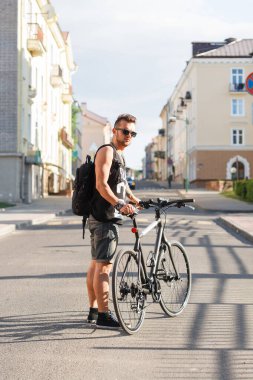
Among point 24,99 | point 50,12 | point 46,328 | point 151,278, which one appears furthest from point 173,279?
point 50,12

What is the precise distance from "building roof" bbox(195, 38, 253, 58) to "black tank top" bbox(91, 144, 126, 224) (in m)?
65.0

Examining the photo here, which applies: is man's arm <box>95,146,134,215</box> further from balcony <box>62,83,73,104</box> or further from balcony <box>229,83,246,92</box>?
balcony <box>229,83,246,92</box>

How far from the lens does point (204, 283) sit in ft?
29.6

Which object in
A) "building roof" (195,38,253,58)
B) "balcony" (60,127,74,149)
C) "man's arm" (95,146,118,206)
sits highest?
"building roof" (195,38,253,58)

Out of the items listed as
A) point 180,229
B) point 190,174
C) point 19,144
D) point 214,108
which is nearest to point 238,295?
point 180,229

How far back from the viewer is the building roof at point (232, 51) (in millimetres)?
69875

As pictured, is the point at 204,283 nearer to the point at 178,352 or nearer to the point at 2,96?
the point at 178,352

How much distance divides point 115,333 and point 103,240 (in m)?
0.79

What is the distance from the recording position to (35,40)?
39312 mm

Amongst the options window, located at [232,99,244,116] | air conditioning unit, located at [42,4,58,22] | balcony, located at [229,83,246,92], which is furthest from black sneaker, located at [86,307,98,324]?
window, located at [232,99,244,116]

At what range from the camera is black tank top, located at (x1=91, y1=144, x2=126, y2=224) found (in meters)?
6.04

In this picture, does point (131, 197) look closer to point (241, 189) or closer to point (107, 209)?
point (107, 209)

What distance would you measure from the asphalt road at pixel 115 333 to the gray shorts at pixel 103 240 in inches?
24.9

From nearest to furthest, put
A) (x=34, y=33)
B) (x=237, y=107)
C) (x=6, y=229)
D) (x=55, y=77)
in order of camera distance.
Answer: (x=6, y=229) → (x=34, y=33) → (x=55, y=77) → (x=237, y=107)
